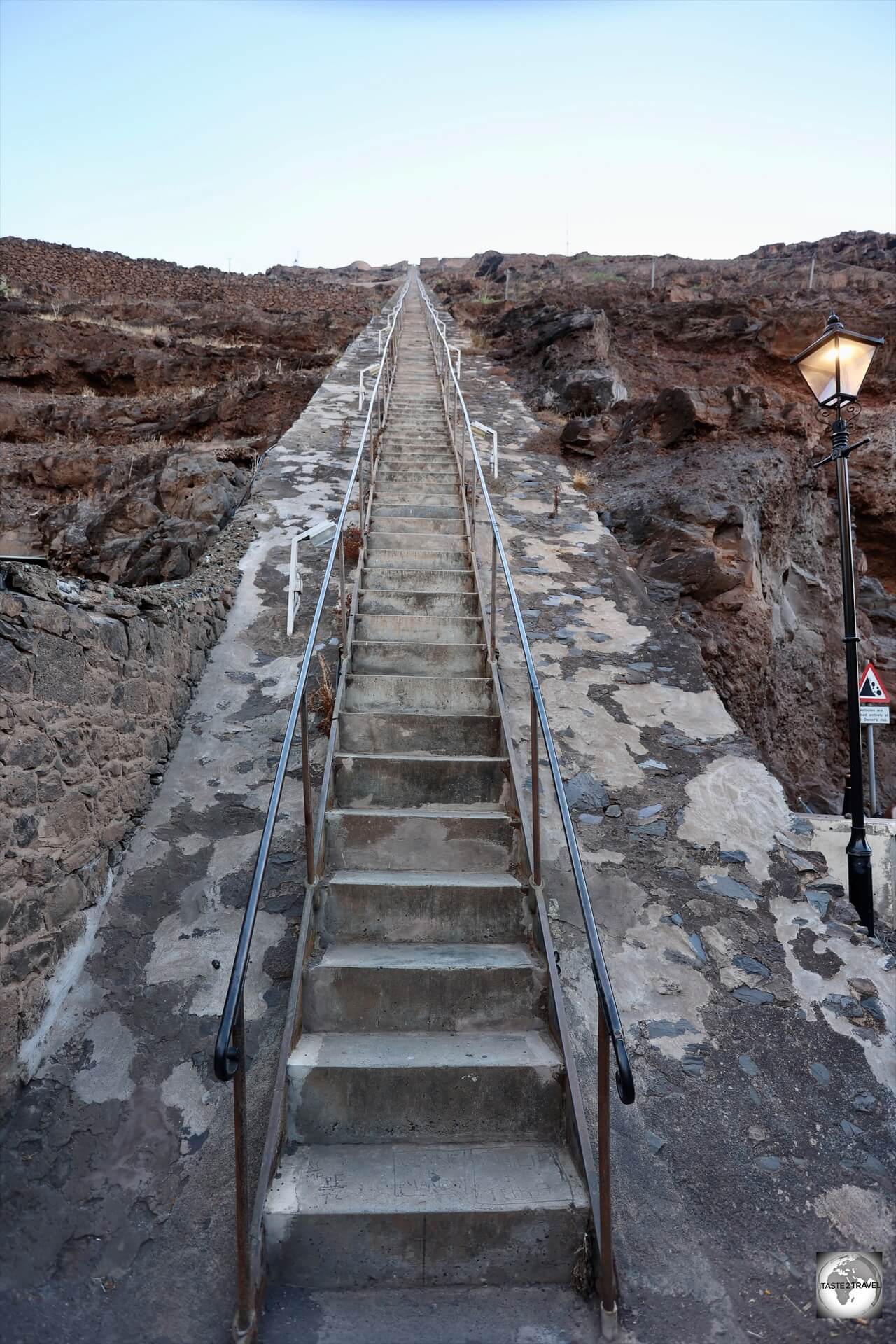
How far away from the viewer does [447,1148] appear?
2.67m

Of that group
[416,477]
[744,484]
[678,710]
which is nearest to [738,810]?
[678,710]

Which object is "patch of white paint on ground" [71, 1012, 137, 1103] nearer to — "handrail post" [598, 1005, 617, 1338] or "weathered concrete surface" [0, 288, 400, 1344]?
"weathered concrete surface" [0, 288, 400, 1344]

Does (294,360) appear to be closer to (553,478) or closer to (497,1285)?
(553,478)

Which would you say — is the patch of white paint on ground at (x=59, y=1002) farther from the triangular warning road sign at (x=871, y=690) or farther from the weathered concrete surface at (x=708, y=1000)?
the triangular warning road sign at (x=871, y=690)

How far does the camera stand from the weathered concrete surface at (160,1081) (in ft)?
7.82

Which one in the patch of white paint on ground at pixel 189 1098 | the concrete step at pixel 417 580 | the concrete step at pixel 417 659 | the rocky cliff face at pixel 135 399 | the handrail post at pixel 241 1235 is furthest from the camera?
the rocky cliff face at pixel 135 399

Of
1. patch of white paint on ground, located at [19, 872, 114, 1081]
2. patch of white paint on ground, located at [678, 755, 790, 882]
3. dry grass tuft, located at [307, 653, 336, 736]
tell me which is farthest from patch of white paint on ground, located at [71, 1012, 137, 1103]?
patch of white paint on ground, located at [678, 755, 790, 882]

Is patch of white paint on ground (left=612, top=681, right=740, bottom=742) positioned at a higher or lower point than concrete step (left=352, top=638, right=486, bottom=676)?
lower

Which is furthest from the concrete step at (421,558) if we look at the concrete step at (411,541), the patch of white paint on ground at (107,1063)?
the patch of white paint on ground at (107,1063)

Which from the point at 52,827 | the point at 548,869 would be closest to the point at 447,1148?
the point at 548,869

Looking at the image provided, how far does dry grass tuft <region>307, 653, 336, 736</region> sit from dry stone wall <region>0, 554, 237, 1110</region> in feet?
3.14

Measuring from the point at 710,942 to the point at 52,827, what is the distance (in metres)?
3.23

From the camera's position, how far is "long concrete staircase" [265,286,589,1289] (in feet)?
7.83

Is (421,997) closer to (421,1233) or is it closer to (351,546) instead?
(421,1233)
